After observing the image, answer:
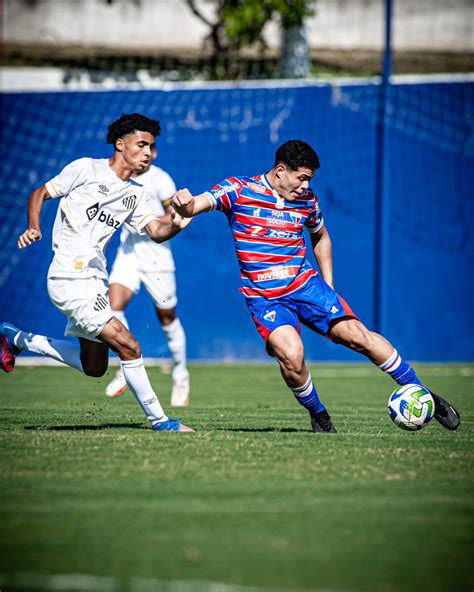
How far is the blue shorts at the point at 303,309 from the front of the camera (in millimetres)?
6871

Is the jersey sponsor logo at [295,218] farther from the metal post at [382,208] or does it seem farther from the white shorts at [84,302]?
the metal post at [382,208]

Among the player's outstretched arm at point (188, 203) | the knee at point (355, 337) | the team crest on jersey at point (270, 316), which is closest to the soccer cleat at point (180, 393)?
the team crest on jersey at point (270, 316)

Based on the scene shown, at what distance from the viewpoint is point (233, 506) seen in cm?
453

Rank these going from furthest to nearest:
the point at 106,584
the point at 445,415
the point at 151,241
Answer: the point at 151,241 < the point at 445,415 < the point at 106,584

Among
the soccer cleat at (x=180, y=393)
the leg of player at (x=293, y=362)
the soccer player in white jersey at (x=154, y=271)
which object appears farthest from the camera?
the soccer player in white jersey at (x=154, y=271)

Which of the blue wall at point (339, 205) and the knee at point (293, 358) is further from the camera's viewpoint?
the blue wall at point (339, 205)

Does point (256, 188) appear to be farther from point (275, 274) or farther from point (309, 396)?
point (309, 396)

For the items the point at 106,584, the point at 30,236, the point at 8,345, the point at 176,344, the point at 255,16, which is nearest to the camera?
the point at 106,584

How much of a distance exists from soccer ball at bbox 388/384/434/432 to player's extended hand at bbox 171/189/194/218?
180 centimetres

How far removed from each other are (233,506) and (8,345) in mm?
3521

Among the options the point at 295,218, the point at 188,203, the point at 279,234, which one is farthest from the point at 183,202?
the point at 295,218

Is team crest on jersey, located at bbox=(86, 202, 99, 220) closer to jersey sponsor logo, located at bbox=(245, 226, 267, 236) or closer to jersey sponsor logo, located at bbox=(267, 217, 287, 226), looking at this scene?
jersey sponsor logo, located at bbox=(245, 226, 267, 236)

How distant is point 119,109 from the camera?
14961mm

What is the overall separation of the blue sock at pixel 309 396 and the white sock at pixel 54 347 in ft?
5.23
